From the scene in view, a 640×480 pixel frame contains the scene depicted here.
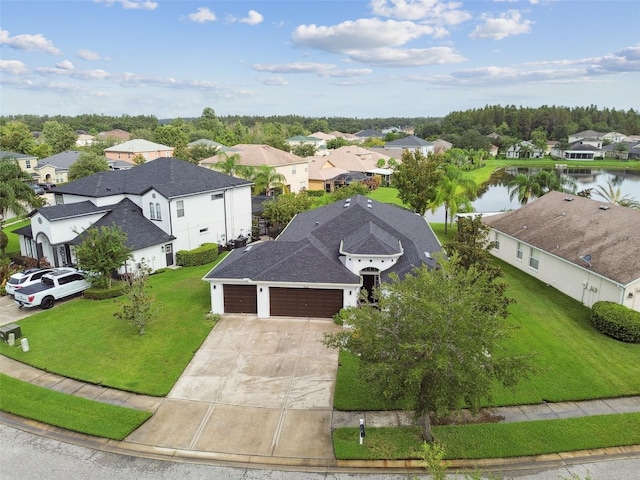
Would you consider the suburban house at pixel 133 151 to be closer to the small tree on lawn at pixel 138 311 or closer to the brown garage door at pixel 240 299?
the brown garage door at pixel 240 299

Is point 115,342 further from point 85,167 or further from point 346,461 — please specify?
point 85,167

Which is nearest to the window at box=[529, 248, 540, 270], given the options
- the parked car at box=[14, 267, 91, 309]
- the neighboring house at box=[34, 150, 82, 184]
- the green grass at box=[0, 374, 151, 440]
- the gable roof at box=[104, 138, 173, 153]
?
the green grass at box=[0, 374, 151, 440]

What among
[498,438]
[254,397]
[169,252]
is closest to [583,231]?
[498,438]

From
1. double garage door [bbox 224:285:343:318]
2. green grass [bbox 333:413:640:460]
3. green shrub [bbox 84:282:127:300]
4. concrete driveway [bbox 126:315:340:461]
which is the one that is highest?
double garage door [bbox 224:285:343:318]

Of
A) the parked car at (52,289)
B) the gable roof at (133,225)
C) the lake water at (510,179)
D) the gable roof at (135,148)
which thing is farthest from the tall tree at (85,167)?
the lake water at (510,179)

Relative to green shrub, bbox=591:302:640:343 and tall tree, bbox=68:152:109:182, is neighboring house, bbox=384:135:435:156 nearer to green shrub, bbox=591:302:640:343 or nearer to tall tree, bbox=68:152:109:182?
tall tree, bbox=68:152:109:182

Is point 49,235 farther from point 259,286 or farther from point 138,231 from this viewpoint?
point 259,286
